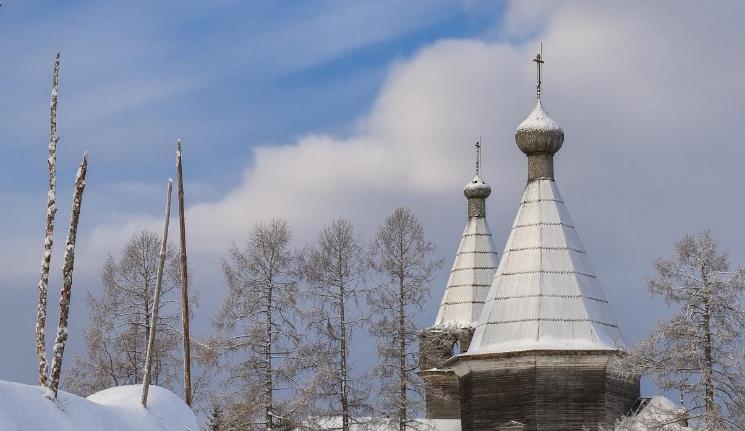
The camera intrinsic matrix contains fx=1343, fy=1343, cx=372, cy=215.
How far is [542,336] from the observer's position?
3091cm

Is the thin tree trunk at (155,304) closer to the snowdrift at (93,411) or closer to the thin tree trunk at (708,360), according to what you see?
the snowdrift at (93,411)

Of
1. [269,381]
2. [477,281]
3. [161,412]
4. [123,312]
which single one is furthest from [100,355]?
[161,412]

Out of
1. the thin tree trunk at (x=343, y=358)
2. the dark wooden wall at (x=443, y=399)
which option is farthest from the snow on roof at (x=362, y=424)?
the dark wooden wall at (x=443, y=399)

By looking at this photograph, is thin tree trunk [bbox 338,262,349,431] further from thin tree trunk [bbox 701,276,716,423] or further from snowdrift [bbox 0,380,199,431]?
snowdrift [bbox 0,380,199,431]

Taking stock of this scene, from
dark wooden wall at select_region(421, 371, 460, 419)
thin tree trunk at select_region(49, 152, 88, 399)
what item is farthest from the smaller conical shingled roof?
thin tree trunk at select_region(49, 152, 88, 399)

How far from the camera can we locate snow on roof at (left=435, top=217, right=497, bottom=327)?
3894cm

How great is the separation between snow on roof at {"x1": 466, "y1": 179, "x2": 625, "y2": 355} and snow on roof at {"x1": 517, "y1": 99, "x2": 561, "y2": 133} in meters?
1.62

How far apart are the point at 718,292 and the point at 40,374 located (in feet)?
41.6

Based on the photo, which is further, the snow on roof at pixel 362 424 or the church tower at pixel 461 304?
the church tower at pixel 461 304

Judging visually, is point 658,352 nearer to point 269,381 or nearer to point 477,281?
point 269,381

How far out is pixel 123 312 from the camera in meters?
35.1

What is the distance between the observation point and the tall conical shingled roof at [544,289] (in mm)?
31062

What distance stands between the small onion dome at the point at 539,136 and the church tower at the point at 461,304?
18.5ft

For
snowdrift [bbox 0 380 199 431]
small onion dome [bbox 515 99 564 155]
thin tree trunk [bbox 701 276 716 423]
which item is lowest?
snowdrift [bbox 0 380 199 431]
